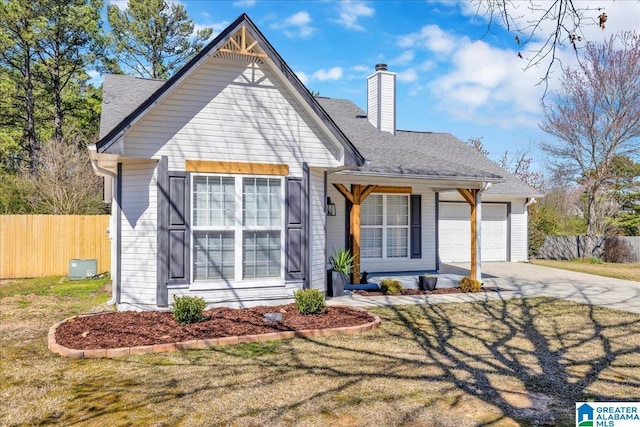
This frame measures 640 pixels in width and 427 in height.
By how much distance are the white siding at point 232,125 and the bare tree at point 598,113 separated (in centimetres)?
1791

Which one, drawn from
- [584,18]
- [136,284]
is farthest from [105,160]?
[584,18]

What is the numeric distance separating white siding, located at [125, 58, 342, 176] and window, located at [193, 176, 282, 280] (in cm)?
51

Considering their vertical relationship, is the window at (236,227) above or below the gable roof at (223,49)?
below

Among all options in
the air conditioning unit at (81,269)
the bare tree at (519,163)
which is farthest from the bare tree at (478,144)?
the air conditioning unit at (81,269)

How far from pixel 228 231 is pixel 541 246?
17499 millimetres

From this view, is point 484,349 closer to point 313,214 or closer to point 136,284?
point 313,214

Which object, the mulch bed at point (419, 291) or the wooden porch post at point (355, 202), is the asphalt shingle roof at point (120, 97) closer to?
the wooden porch post at point (355, 202)

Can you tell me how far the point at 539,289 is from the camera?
11766 mm

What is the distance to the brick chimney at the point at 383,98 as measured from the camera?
15695 mm

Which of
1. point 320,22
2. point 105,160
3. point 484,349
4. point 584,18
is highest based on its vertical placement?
point 320,22

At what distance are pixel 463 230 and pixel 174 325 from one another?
1333 centimetres

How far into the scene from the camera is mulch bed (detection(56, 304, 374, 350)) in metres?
6.37

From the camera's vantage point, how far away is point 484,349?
20.7 feet

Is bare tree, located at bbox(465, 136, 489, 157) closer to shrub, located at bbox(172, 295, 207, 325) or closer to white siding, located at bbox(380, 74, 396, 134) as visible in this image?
white siding, located at bbox(380, 74, 396, 134)
